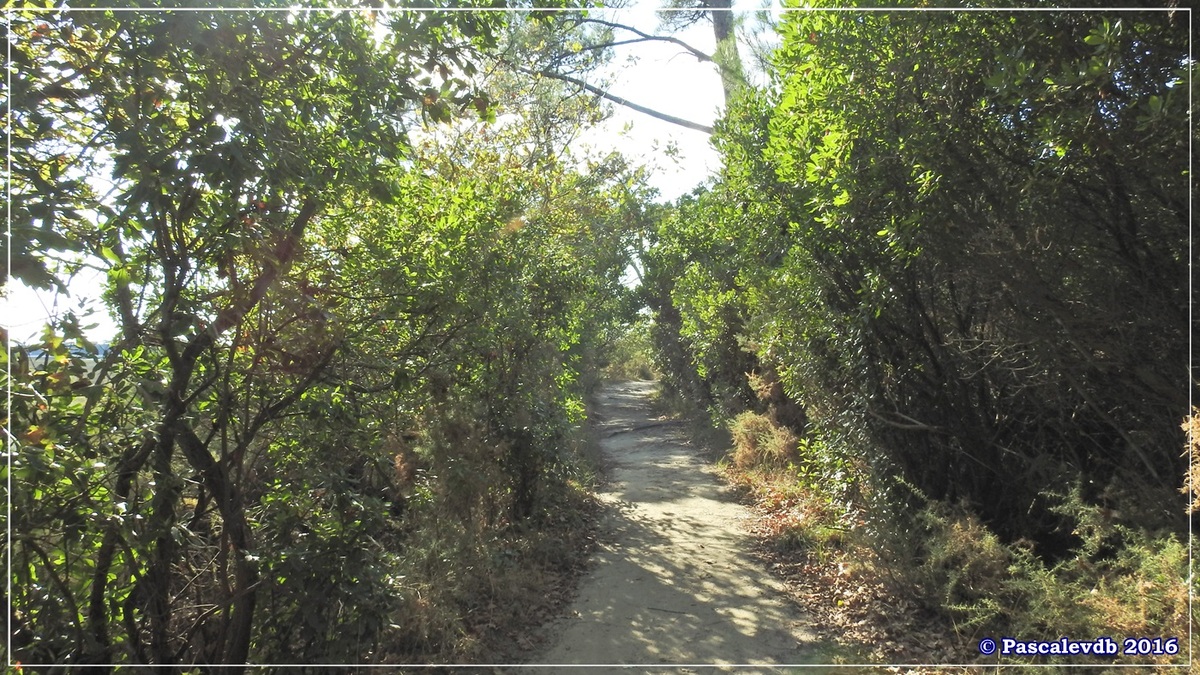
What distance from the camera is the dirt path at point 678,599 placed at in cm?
583

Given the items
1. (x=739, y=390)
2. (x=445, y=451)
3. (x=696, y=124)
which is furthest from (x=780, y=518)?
(x=696, y=124)

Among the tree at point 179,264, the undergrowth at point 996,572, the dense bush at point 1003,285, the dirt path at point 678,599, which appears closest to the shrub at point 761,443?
the dirt path at point 678,599

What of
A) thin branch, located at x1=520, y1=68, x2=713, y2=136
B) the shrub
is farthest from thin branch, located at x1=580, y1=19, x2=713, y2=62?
the shrub

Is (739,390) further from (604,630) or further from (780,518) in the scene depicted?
(604,630)

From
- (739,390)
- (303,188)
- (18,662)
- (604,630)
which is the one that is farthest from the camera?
(739,390)

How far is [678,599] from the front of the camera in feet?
23.8

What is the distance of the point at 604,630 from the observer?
21.2 feet

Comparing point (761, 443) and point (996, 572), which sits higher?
point (761, 443)

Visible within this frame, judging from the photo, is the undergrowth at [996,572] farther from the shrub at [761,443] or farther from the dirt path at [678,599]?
the shrub at [761,443]

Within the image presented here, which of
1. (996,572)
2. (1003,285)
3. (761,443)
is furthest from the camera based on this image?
(761,443)

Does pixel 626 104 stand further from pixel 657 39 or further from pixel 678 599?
pixel 678 599

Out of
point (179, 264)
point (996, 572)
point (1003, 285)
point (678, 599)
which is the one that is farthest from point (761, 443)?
point (179, 264)

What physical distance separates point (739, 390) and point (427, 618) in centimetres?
1214

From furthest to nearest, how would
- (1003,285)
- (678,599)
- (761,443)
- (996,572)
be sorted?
1. (761,443)
2. (678,599)
3. (996,572)
4. (1003,285)
